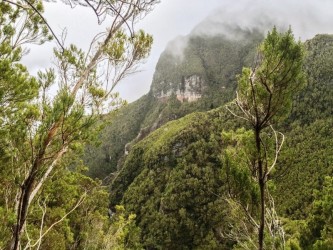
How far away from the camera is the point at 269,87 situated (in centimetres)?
629

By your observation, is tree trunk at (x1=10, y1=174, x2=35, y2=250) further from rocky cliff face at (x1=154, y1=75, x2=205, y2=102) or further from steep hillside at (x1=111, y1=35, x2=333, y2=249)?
rocky cliff face at (x1=154, y1=75, x2=205, y2=102)

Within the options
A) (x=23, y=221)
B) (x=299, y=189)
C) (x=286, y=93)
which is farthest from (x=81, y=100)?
(x=299, y=189)

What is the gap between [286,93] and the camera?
20.6 ft

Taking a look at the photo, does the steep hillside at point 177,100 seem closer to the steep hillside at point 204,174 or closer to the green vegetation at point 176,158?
the green vegetation at point 176,158

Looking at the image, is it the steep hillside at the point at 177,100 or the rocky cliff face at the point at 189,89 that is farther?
the rocky cliff face at the point at 189,89

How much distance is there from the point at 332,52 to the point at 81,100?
356ft

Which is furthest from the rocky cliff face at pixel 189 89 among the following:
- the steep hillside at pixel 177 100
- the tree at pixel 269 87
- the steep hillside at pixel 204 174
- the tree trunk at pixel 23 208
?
the tree trunk at pixel 23 208

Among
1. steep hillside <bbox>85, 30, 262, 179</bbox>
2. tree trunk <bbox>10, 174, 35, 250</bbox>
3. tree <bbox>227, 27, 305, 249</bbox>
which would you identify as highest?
steep hillside <bbox>85, 30, 262, 179</bbox>

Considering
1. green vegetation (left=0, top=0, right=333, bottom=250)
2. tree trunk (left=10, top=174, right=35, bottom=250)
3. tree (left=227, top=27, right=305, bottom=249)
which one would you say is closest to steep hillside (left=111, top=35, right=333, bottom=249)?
green vegetation (left=0, top=0, right=333, bottom=250)

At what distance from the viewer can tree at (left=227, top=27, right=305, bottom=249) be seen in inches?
238

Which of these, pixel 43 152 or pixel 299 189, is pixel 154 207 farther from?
pixel 43 152

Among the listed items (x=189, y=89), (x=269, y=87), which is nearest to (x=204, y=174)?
(x=269, y=87)

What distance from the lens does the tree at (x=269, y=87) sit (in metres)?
6.04

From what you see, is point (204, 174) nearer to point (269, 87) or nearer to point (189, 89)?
point (269, 87)
